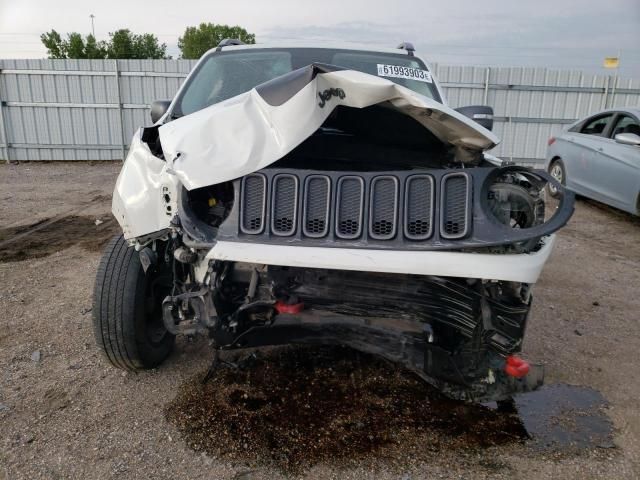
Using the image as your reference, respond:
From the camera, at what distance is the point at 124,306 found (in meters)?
2.87

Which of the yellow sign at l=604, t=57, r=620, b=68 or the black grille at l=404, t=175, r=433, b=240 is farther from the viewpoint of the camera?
the yellow sign at l=604, t=57, r=620, b=68

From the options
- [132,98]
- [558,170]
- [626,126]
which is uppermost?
[626,126]

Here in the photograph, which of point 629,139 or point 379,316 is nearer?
point 379,316

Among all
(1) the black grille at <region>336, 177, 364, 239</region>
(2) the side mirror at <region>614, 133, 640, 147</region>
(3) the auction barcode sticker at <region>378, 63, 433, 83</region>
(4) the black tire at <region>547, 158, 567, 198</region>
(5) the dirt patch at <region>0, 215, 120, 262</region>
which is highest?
(3) the auction barcode sticker at <region>378, 63, 433, 83</region>

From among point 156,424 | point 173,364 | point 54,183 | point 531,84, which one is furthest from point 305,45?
point 531,84

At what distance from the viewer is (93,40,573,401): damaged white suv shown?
7.28 ft

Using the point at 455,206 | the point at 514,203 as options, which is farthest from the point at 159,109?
the point at 514,203

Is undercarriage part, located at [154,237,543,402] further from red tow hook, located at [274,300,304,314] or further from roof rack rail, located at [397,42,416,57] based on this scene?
roof rack rail, located at [397,42,416,57]

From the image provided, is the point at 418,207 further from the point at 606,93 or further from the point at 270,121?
the point at 606,93

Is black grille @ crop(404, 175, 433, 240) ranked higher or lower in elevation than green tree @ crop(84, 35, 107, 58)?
lower

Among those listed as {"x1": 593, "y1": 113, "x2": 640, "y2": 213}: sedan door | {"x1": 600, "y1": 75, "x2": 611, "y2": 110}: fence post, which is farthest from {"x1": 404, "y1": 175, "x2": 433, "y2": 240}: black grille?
{"x1": 600, "y1": 75, "x2": 611, "y2": 110}: fence post

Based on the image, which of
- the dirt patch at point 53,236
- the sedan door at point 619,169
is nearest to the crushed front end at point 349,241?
the dirt patch at point 53,236

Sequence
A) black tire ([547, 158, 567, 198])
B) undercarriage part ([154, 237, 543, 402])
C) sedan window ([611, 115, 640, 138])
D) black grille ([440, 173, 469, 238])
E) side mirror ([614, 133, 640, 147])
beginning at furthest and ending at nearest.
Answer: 1. black tire ([547, 158, 567, 198])
2. sedan window ([611, 115, 640, 138])
3. side mirror ([614, 133, 640, 147])
4. undercarriage part ([154, 237, 543, 402])
5. black grille ([440, 173, 469, 238])

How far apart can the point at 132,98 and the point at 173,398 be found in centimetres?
1134
